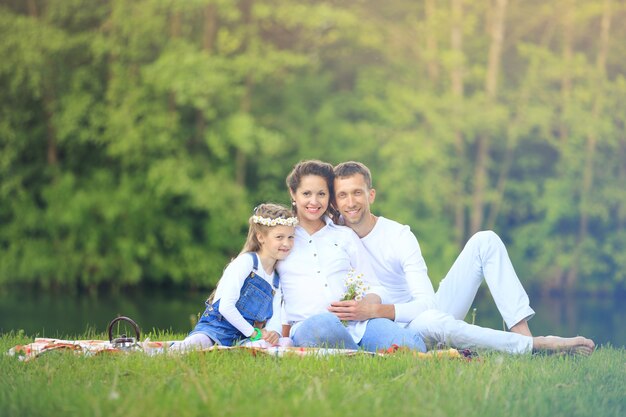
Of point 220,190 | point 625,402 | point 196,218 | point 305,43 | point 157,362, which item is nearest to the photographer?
point 625,402

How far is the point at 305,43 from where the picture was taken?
17.5m

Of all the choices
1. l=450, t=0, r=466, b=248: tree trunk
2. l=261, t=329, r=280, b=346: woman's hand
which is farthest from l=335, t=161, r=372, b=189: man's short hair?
l=450, t=0, r=466, b=248: tree trunk

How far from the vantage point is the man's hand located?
4410 millimetres

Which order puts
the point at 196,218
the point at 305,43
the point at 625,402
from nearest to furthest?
the point at 625,402
the point at 196,218
the point at 305,43

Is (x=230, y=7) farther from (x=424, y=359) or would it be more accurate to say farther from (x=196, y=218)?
(x=424, y=359)

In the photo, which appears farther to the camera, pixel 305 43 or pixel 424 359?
pixel 305 43

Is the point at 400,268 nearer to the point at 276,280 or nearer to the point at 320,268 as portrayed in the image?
the point at 320,268

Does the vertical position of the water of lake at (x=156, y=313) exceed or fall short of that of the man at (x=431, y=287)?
it falls short

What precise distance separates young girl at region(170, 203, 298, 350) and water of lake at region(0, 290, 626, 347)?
16.0 feet

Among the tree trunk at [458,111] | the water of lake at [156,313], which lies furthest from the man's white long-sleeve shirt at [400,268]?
the tree trunk at [458,111]

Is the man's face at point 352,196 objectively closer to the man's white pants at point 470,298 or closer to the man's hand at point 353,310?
the man's hand at point 353,310

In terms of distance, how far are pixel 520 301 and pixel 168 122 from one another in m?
11.4

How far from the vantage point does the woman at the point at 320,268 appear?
14.6 ft

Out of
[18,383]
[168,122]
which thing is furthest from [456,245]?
[18,383]
